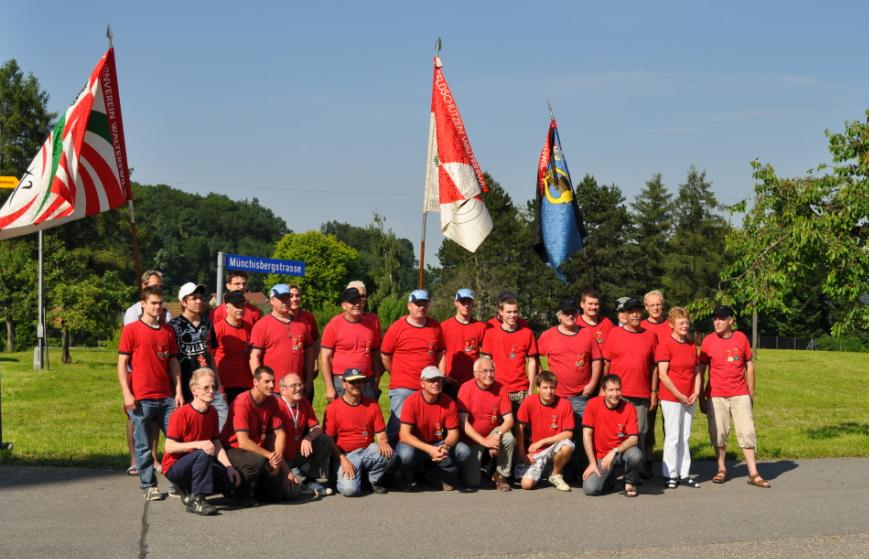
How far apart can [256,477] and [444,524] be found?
1743 millimetres

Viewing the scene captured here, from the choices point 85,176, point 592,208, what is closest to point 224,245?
point 592,208

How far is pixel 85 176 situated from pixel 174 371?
2.80 m

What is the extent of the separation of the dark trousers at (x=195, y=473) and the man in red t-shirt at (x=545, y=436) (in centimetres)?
305

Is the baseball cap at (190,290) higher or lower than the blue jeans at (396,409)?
higher

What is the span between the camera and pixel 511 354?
34.2ft

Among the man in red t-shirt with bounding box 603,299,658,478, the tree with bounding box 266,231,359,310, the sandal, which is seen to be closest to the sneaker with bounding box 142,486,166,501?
the man in red t-shirt with bounding box 603,299,658,478

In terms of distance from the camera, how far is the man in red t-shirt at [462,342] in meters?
10.5

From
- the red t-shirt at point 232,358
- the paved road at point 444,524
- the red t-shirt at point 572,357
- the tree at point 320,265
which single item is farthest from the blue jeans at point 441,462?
the tree at point 320,265

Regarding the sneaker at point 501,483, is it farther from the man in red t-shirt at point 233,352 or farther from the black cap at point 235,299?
the black cap at point 235,299

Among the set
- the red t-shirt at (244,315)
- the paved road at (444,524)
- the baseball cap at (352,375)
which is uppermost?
the red t-shirt at (244,315)

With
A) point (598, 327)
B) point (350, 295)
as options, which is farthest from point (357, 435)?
point (598, 327)

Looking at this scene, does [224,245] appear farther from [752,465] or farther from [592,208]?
[752,465]

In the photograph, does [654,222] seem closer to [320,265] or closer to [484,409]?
[320,265]

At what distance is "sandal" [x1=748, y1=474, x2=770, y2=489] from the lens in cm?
1029
